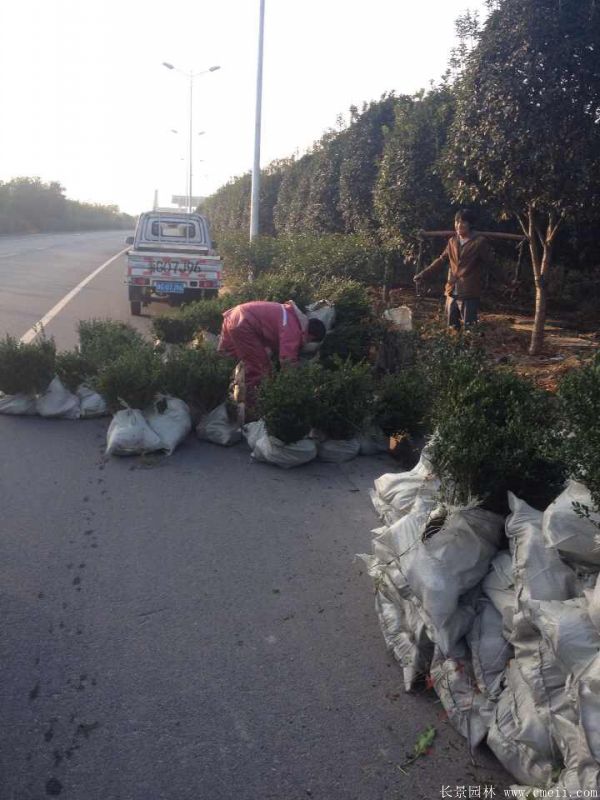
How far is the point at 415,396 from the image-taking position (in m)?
6.81

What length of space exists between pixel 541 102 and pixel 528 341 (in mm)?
3262

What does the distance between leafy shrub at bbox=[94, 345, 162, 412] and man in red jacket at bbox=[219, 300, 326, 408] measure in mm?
971

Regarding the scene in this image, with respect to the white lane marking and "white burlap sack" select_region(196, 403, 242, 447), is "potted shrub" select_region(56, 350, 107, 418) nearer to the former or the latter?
the white lane marking

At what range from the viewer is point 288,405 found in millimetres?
6281

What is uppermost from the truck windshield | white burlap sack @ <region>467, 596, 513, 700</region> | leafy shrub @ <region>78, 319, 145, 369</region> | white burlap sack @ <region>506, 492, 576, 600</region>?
the truck windshield

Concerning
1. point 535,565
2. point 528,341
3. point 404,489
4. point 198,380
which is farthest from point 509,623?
point 528,341

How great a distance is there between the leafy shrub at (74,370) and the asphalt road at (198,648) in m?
1.72

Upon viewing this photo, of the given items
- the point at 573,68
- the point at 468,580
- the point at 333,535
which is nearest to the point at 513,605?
the point at 468,580

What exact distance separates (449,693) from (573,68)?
705cm

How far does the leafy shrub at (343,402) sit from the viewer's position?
650cm

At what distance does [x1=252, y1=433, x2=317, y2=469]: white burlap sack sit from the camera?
6438 mm

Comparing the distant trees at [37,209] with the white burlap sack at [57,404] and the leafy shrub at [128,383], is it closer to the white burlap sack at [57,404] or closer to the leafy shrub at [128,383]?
the white burlap sack at [57,404]

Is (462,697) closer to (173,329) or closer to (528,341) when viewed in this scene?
(173,329)

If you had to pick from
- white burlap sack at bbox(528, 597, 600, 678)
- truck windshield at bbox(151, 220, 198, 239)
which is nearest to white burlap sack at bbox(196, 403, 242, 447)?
white burlap sack at bbox(528, 597, 600, 678)
